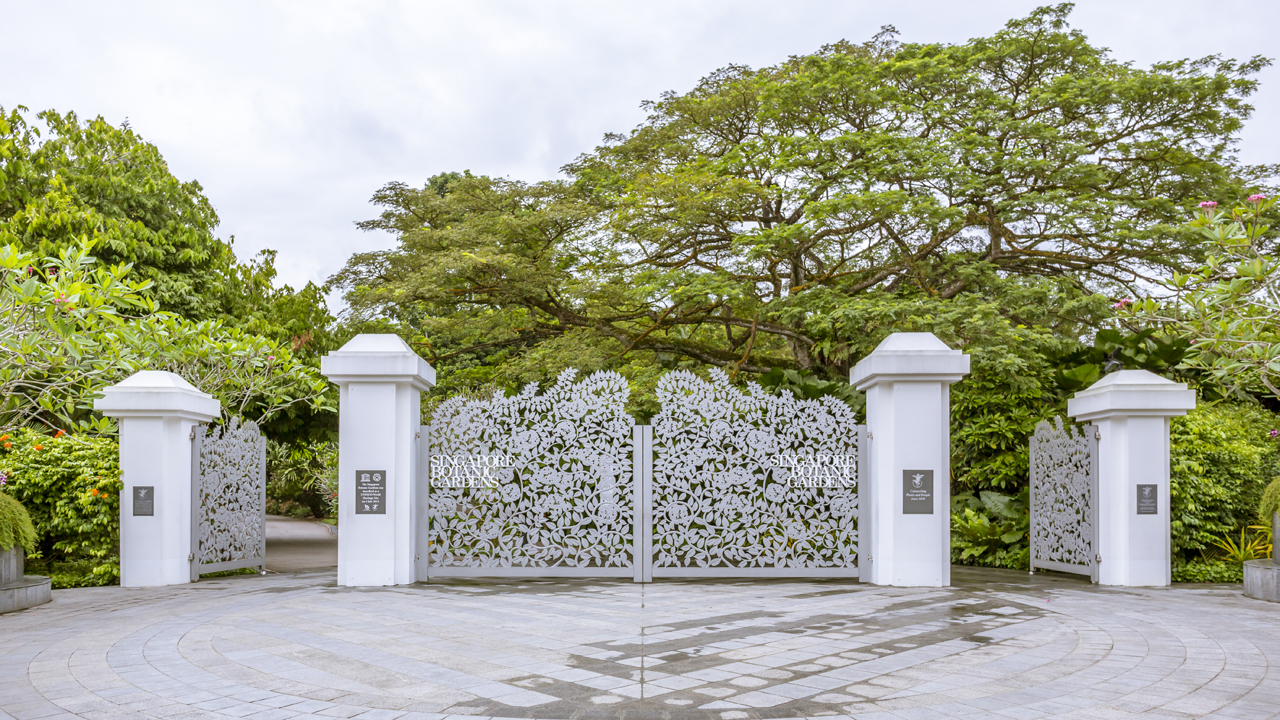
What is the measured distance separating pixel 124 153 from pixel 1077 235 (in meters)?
17.8

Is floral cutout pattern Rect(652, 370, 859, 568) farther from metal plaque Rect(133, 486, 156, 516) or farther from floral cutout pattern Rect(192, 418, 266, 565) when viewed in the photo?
metal plaque Rect(133, 486, 156, 516)

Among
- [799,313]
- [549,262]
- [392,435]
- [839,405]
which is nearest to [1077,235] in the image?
[799,313]

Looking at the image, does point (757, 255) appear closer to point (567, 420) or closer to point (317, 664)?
point (567, 420)

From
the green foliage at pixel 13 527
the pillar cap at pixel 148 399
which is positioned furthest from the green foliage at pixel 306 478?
the green foliage at pixel 13 527

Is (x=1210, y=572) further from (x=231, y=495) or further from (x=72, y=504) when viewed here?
(x=72, y=504)

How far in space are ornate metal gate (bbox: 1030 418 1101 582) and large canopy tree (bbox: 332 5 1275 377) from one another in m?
2.15

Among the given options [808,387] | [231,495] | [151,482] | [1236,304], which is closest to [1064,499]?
[1236,304]

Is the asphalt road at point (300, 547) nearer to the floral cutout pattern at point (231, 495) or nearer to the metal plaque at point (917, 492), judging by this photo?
the floral cutout pattern at point (231, 495)

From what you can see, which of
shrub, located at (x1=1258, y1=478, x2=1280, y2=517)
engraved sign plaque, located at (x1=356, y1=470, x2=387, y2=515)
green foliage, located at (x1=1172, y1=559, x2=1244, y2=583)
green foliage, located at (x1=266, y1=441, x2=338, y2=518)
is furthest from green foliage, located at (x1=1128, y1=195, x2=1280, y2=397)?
green foliage, located at (x1=266, y1=441, x2=338, y2=518)

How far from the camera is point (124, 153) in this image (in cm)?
1727

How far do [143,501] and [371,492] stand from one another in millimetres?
2539

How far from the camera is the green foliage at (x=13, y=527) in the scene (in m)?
7.35

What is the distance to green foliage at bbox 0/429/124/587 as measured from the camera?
9125 mm

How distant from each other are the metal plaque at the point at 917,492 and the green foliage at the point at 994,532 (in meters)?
2.82
